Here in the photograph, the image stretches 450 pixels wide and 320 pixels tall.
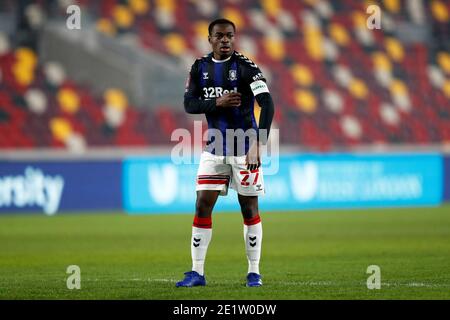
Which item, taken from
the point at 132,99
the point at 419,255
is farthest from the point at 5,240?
the point at 132,99

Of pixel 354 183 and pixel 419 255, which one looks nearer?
pixel 419 255

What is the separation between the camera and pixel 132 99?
23000mm

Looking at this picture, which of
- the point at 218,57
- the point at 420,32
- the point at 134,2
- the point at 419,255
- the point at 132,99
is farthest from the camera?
the point at 420,32

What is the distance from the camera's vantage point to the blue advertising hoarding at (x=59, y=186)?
1781 centimetres

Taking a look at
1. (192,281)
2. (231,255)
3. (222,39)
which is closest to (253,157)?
(222,39)

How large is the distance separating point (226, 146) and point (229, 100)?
40cm

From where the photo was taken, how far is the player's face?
7.51 metres

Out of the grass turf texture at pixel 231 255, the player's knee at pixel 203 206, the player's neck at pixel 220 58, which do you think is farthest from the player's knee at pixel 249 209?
the player's neck at pixel 220 58

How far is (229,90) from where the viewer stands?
7.68 m

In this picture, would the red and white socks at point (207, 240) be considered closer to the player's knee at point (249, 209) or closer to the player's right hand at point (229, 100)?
the player's knee at point (249, 209)

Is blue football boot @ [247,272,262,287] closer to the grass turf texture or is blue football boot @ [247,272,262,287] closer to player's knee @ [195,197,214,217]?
the grass turf texture

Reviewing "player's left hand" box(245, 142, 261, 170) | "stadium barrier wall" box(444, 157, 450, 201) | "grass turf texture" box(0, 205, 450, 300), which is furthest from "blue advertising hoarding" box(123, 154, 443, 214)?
"player's left hand" box(245, 142, 261, 170)
